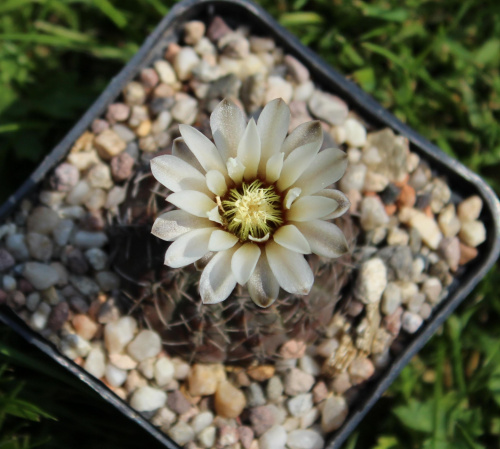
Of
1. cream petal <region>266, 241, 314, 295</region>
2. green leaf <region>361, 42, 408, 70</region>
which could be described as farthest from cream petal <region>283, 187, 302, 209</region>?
green leaf <region>361, 42, 408, 70</region>

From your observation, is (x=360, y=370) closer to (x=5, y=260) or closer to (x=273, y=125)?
(x=273, y=125)

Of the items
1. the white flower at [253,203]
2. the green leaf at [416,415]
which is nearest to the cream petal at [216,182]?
the white flower at [253,203]

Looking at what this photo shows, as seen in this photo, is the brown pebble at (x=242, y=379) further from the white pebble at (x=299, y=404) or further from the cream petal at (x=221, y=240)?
the cream petal at (x=221, y=240)

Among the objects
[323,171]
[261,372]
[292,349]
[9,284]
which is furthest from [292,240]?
[9,284]

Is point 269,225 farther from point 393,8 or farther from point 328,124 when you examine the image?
point 393,8

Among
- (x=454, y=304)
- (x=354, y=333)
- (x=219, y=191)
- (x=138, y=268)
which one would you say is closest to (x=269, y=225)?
(x=219, y=191)
